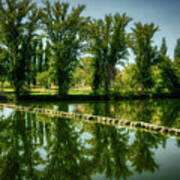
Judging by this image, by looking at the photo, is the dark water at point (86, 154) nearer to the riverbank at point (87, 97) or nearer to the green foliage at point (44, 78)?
the riverbank at point (87, 97)

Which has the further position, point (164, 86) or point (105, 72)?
point (164, 86)

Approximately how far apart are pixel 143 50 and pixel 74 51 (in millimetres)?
16200

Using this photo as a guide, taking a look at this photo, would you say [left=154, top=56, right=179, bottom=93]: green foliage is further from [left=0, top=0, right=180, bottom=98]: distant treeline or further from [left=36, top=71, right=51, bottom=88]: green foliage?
[left=36, top=71, right=51, bottom=88]: green foliage

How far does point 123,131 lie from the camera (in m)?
12.1

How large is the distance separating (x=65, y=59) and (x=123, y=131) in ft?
87.2

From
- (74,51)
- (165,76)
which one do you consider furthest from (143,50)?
(74,51)

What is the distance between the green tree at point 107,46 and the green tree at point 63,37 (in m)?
4.31

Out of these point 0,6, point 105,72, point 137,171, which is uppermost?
point 0,6

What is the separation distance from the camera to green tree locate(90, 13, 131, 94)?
133 ft

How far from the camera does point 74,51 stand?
37.8 metres

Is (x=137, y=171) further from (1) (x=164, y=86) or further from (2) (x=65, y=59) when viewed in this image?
(1) (x=164, y=86)

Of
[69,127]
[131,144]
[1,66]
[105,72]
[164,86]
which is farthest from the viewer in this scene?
[164,86]

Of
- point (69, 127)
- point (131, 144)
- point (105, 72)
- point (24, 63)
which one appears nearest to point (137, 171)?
point (131, 144)

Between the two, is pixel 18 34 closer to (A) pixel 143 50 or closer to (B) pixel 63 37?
(B) pixel 63 37
